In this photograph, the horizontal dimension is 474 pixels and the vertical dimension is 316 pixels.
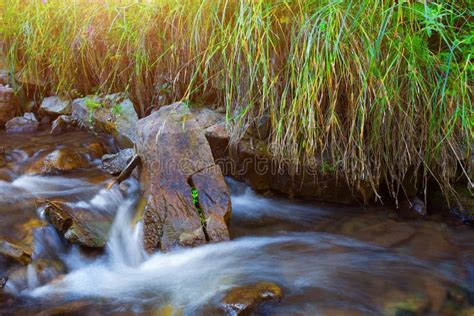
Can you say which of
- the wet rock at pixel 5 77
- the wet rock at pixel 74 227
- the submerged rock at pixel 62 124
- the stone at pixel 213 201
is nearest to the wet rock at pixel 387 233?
the stone at pixel 213 201

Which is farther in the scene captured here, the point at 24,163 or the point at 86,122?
the point at 86,122

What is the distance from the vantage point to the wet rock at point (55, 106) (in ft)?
15.0

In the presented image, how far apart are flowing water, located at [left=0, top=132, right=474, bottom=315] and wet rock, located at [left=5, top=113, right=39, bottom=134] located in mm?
1362

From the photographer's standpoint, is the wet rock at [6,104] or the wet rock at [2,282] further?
the wet rock at [6,104]

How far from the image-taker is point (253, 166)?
3260 mm

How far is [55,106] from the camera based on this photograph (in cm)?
465

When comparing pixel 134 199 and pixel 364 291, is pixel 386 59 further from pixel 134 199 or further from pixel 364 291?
pixel 134 199

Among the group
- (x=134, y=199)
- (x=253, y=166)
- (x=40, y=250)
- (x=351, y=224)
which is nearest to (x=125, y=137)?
(x=134, y=199)

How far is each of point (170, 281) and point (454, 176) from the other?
1.99 metres

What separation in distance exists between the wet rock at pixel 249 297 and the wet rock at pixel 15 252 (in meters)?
1.12

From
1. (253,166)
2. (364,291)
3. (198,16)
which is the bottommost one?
(364,291)

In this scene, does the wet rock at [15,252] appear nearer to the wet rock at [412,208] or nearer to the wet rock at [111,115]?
the wet rock at [111,115]

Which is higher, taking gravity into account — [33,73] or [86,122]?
[33,73]

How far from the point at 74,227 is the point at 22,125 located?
8.38ft
